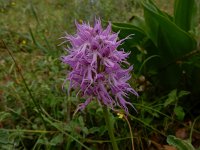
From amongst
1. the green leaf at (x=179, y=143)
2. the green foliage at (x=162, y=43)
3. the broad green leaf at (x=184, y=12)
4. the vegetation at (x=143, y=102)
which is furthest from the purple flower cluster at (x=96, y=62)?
the broad green leaf at (x=184, y=12)

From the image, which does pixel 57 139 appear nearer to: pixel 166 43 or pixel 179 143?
pixel 179 143

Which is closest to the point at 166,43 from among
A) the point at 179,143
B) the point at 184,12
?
the point at 184,12

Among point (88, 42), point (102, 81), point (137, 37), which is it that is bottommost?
point (137, 37)

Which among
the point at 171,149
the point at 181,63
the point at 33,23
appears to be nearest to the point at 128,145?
the point at 171,149

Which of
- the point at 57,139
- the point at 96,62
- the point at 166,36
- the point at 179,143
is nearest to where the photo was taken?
the point at 96,62

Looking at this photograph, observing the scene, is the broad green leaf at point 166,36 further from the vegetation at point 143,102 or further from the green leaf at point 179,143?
the green leaf at point 179,143

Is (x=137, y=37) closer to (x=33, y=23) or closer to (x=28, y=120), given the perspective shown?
(x=28, y=120)

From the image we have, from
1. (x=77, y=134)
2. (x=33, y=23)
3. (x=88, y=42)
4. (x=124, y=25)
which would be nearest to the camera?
(x=88, y=42)
